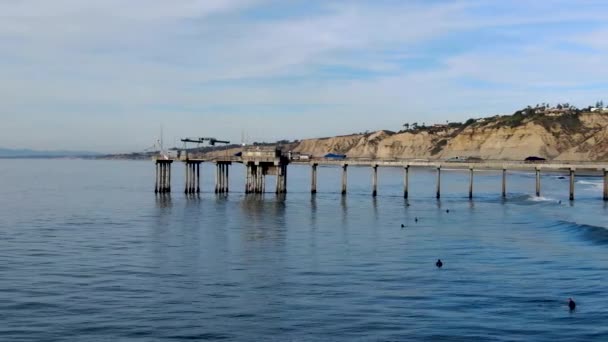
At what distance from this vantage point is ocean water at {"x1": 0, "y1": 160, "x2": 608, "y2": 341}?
22.2 m

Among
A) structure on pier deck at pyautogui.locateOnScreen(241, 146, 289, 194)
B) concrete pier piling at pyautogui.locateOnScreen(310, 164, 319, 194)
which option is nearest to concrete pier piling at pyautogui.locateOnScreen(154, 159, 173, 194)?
structure on pier deck at pyautogui.locateOnScreen(241, 146, 289, 194)

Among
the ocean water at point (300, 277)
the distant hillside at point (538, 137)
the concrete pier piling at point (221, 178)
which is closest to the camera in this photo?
the ocean water at point (300, 277)

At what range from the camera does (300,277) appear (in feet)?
98.2

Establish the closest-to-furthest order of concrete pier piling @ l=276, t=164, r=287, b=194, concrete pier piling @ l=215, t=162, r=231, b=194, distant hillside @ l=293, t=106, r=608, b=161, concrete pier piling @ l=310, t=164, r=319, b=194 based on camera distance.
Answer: concrete pier piling @ l=276, t=164, r=287, b=194, concrete pier piling @ l=310, t=164, r=319, b=194, concrete pier piling @ l=215, t=162, r=231, b=194, distant hillside @ l=293, t=106, r=608, b=161

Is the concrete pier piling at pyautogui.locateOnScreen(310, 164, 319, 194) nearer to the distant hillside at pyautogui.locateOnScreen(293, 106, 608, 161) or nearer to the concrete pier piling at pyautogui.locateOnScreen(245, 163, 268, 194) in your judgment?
the concrete pier piling at pyautogui.locateOnScreen(245, 163, 268, 194)

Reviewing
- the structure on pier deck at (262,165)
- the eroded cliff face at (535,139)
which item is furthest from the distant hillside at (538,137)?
the structure on pier deck at (262,165)

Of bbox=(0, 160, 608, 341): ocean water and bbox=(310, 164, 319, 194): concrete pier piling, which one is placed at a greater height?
bbox=(310, 164, 319, 194): concrete pier piling

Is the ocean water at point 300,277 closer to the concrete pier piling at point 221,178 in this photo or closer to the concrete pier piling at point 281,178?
the concrete pier piling at point 281,178

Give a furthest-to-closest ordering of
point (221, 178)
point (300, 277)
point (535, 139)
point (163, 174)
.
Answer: point (535, 139) → point (221, 178) → point (163, 174) → point (300, 277)

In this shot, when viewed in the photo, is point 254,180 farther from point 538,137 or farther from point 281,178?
point 538,137

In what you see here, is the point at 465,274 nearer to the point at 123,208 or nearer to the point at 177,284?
the point at 177,284

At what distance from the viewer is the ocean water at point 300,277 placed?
22203mm

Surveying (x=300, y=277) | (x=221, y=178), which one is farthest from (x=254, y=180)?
(x=300, y=277)

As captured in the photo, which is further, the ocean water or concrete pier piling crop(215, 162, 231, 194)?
concrete pier piling crop(215, 162, 231, 194)
